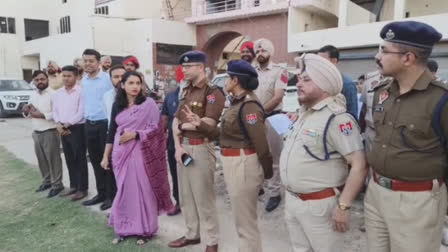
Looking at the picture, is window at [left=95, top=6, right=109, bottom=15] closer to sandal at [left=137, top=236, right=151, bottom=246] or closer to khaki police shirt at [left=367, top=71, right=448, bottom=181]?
sandal at [left=137, top=236, right=151, bottom=246]

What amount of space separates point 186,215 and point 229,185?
89cm

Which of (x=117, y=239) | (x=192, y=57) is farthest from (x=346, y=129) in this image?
(x=117, y=239)

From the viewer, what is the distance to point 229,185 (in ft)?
9.58

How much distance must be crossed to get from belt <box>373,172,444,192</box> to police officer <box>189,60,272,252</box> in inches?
38.6

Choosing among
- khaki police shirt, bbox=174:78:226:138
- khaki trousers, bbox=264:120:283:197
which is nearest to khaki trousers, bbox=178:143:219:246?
khaki police shirt, bbox=174:78:226:138

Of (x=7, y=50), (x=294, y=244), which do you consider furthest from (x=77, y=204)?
(x=7, y=50)

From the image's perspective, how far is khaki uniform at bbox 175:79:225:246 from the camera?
3309 mm

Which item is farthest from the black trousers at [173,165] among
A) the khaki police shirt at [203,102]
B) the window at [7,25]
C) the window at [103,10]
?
the window at [7,25]

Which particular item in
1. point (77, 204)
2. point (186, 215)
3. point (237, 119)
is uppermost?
point (237, 119)

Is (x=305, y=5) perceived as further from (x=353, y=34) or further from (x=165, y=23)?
(x=165, y=23)

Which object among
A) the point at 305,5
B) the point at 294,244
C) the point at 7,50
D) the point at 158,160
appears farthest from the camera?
the point at 7,50

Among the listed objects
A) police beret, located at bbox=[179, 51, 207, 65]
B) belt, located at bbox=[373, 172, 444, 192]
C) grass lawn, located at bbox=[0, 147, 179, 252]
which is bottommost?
grass lawn, located at bbox=[0, 147, 179, 252]

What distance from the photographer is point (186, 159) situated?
10.9ft

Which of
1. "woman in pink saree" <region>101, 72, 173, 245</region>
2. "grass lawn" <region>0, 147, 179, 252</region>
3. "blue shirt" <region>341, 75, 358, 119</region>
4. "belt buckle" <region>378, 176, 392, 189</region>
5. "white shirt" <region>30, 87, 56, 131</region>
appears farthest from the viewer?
"white shirt" <region>30, 87, 56, 131</region>
